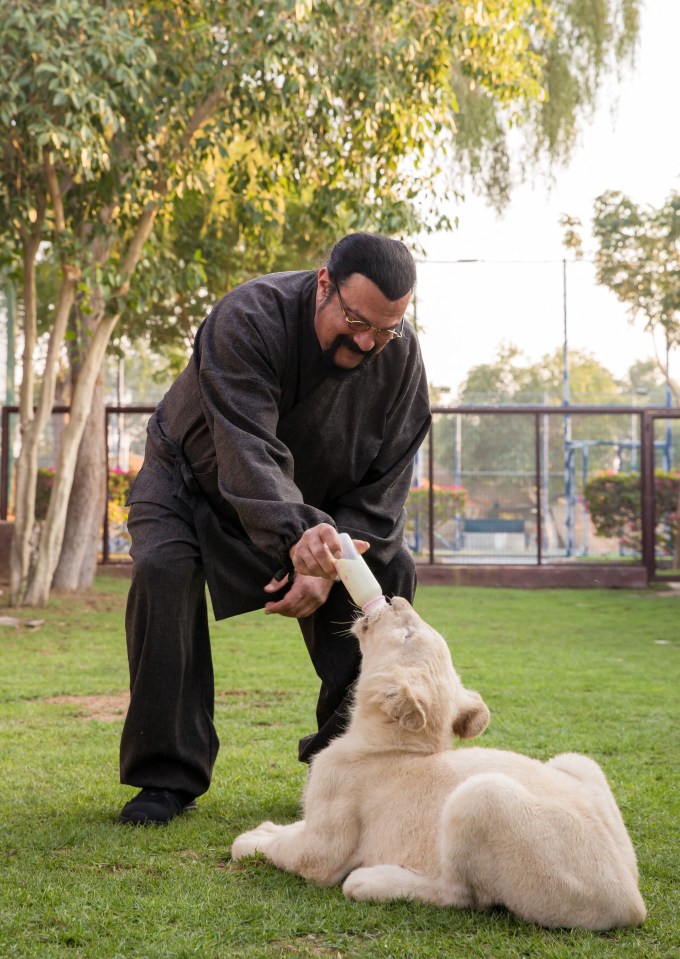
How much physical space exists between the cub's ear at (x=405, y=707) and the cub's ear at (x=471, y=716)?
22cm

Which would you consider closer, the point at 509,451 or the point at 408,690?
the point at 408,690

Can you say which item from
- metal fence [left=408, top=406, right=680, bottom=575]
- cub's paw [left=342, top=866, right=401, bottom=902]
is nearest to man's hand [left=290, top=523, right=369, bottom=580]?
cub's paw [left=342, top=866, right=401, bottom=902]

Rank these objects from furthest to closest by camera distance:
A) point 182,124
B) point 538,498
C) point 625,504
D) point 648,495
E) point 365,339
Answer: point 625,504, point 538,498, point 648,495, point 182,124, point 365,339

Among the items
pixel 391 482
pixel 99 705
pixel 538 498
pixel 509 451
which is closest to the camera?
pixel 391 482

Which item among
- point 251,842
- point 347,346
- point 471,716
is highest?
point 347,346

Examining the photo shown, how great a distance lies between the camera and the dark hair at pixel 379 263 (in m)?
3.37

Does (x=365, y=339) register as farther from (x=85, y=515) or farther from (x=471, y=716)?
(x=85, y=515)

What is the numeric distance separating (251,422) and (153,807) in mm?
1358

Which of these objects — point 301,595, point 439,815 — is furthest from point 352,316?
point 439,815

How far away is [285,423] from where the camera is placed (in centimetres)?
384

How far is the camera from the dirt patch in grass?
585 centimetres

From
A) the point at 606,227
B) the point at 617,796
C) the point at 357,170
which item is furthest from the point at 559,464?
the point at 617,796

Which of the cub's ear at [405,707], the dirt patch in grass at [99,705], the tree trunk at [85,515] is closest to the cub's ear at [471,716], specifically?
the cub's ear at [405,707]

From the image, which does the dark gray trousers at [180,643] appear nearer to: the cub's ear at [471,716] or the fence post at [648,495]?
the cub's ear at [471,716]
